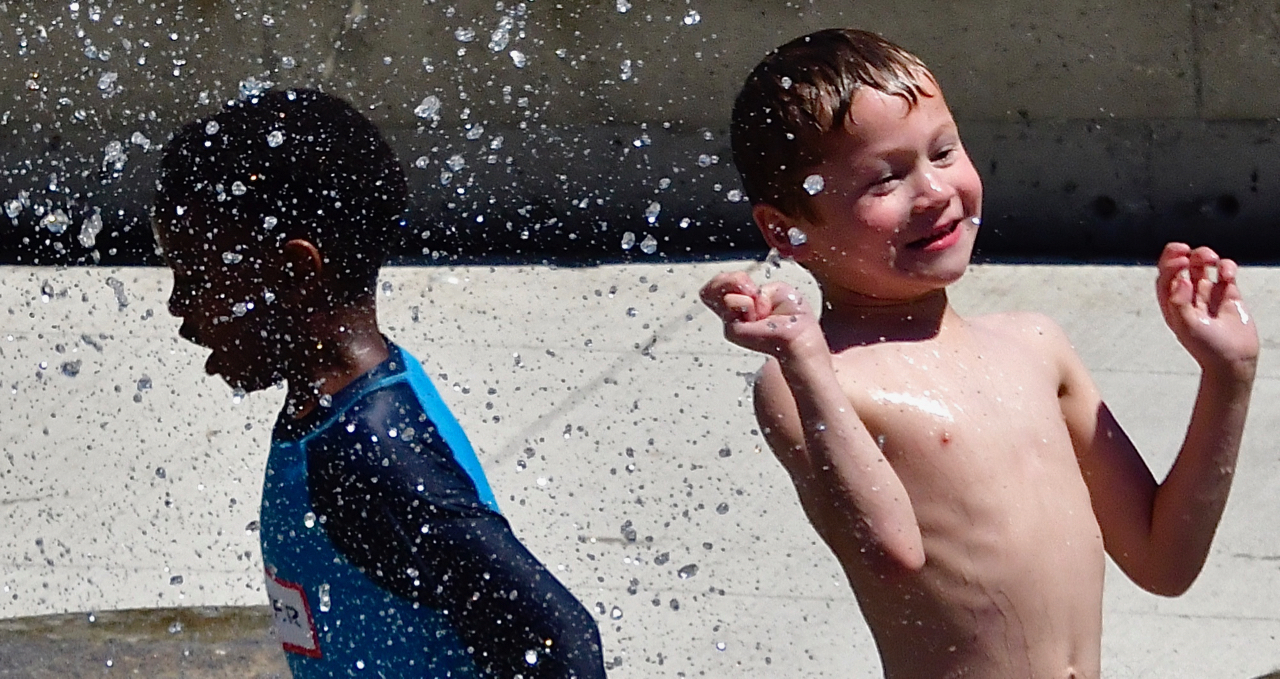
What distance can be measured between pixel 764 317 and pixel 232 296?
596mm

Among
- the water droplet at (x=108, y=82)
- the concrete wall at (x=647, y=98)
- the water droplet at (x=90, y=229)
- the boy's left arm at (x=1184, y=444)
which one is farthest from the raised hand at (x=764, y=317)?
the water droplet at (x=108, y=82)

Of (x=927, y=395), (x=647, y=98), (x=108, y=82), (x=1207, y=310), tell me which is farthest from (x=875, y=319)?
(x=108, y=82)

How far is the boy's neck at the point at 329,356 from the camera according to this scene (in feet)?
5.72

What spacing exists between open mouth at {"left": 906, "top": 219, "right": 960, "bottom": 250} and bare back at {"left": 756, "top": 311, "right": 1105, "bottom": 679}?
0.38 feet

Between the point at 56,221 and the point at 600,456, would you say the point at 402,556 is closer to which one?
the point at 600,456

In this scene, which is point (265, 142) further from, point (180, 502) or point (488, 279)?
point (488, 279)

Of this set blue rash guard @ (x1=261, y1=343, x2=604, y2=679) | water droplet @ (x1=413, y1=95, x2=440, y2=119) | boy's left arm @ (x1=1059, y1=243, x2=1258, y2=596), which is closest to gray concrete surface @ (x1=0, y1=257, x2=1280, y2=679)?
water droplet @ (x1=413, y1=95, x2=440, y2=119)

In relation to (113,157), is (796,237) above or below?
above

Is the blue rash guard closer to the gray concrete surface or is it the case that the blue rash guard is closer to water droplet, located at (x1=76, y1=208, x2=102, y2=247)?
the gray concrete surface

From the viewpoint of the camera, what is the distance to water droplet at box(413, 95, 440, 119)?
Answer: 491 cm

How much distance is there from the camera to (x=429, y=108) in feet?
16.1

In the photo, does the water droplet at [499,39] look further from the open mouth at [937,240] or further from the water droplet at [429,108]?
the open mouth at [937,240]

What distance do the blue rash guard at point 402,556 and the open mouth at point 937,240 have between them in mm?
503

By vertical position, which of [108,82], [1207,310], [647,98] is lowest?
[647,98]
